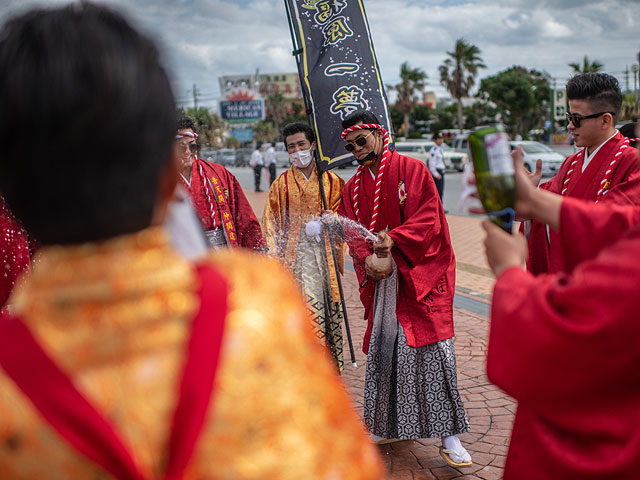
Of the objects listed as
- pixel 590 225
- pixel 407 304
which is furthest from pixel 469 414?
pixel 590 225

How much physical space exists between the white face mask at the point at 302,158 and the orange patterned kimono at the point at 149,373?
13.3 ft

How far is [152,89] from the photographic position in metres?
0.79

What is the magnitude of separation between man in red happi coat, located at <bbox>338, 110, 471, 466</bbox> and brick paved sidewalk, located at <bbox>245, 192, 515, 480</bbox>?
5.0 inches

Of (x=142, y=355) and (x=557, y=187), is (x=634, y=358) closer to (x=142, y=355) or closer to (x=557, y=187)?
(x=142, y=355)

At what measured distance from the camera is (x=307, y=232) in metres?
4.52

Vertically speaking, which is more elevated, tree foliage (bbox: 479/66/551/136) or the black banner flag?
tree foliage (bbox: 479/66/551/136)

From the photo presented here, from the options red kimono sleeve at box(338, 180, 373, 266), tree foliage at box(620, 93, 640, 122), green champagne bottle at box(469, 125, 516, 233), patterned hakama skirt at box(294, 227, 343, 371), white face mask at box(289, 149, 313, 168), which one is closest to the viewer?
green champagne bottle at box(469, 125, 516, 233)

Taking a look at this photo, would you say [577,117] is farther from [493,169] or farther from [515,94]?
[515,94]

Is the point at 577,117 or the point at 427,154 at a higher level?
the point at 577,117

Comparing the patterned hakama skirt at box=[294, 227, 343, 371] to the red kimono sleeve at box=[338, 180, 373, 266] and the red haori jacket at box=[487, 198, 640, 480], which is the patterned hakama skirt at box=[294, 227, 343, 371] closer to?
the red kimono sleeve at box=[338, 180, 373, 266]

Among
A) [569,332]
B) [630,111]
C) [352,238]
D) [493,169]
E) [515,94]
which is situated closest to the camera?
[569,332]

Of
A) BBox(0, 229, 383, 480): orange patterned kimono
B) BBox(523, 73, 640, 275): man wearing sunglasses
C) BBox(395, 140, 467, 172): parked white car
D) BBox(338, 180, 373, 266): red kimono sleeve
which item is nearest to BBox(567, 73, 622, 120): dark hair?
BBox(523, 73, 640, 275): man wearing sunglasses

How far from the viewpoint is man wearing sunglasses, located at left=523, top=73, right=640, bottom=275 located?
300cm

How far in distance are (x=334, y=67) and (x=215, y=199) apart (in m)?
1.52
